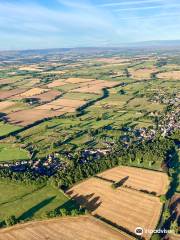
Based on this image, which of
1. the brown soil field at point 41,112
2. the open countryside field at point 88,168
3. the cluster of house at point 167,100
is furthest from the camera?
the cluster of house at point 167,100

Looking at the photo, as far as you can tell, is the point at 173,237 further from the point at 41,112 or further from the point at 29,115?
the point at 41,112

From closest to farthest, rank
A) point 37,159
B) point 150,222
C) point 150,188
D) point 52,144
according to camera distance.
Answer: point 150,222 < point 150,188 < point 37,159 < point 52,144

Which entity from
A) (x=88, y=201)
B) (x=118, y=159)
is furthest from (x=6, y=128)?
(x=88, y=201)

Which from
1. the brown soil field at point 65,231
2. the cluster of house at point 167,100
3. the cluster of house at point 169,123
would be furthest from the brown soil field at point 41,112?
the brown soil field at point 65,231

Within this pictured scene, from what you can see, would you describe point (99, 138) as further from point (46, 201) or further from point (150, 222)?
point (150, 222)

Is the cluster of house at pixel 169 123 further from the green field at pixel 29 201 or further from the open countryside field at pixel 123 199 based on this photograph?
the green field at pixel 29 201

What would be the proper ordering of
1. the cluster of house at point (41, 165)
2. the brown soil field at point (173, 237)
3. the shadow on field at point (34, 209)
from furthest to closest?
the cluster of house at point (41, 165) < the shadow on field at point (34, 209) < the brown soil field at point (173, 237)

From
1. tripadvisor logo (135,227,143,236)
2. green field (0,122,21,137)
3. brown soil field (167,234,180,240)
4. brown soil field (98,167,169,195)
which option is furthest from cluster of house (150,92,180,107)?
brown soil field (167,234,180,240)

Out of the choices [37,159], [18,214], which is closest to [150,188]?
[18,214]
